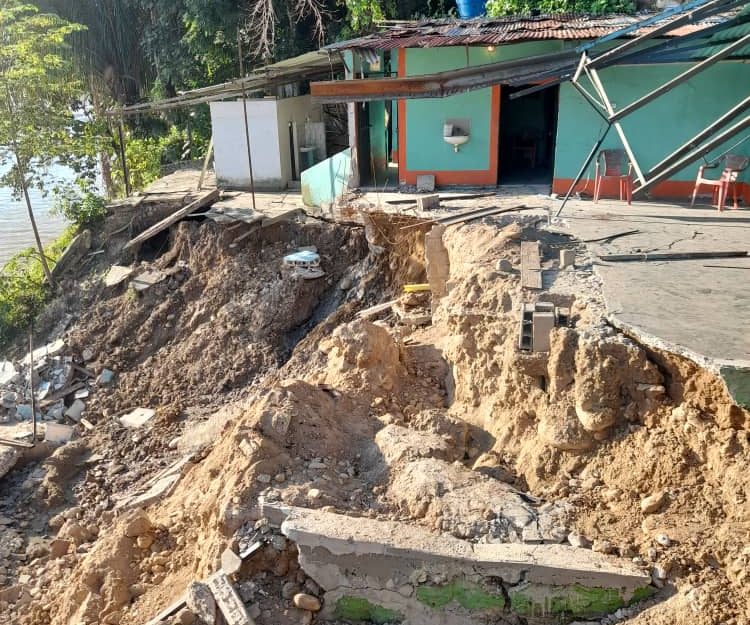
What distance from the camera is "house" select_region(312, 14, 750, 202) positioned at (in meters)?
11.9

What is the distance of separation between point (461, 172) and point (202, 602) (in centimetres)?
1014

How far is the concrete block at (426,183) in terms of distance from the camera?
13641mm

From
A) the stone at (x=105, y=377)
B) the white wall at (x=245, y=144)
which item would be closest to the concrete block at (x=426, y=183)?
the white wall at (x=245, y=144)

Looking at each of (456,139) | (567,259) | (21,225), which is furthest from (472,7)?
(21,225)

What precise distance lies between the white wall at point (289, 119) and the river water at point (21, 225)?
24.1ft

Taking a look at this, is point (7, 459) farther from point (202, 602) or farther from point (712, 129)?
point (712, 129)

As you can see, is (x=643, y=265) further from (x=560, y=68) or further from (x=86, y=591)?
(x=86, y=591)

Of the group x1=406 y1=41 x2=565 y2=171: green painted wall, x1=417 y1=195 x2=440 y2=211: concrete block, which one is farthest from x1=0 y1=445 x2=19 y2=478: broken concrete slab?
x1=406 y1=41 x2=565 y2=171: green painted wall

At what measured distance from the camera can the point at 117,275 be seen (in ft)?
48.2

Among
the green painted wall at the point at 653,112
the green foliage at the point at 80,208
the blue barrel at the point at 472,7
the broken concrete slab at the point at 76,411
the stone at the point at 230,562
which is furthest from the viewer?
the blue barrel at the point at 472,7

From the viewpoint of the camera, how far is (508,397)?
7398 millimetres

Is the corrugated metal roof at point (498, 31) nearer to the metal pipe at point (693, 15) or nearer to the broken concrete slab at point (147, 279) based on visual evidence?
the metal pipe at point (693, 15)

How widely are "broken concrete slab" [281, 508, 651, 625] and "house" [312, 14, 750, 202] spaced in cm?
718

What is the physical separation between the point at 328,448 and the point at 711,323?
12.5 feet
